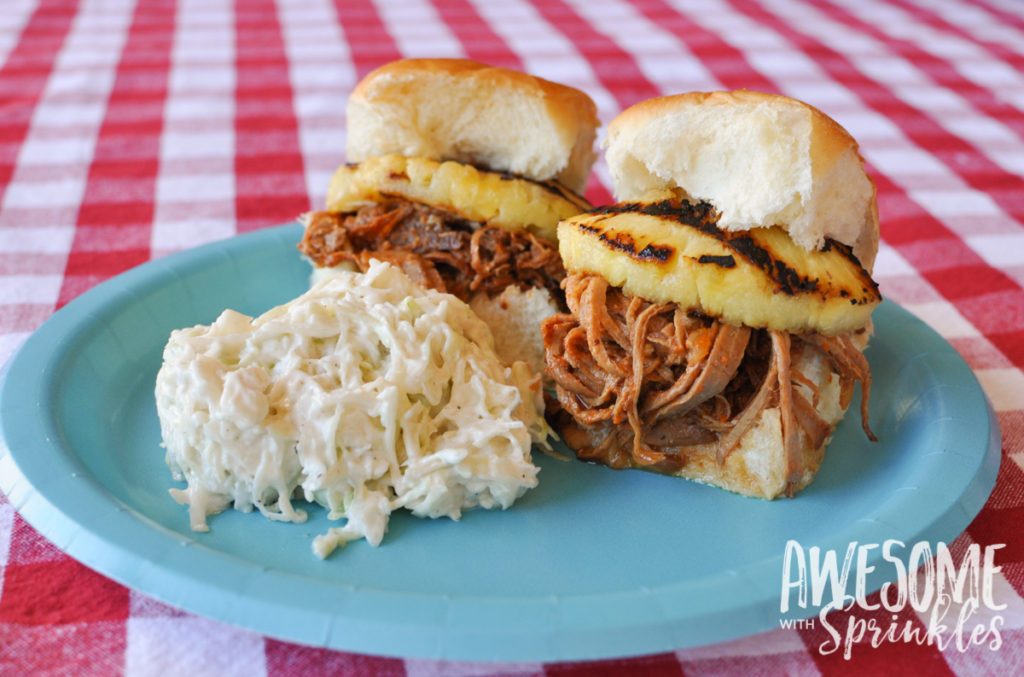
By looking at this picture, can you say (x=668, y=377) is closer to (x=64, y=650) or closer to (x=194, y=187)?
(x=64, y=650)

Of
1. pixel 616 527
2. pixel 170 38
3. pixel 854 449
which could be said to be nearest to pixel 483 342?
pixel 616 527

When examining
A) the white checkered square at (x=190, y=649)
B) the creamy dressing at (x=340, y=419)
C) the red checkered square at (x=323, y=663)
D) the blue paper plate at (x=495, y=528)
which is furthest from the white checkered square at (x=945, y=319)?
the white checkered square at (x=190, y=649)

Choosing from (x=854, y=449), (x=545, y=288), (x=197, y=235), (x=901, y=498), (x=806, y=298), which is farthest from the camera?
(x=197, y=235)

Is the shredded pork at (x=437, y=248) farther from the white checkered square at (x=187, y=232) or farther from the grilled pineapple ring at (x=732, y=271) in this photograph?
the white checkered square at (x=187, y=232)

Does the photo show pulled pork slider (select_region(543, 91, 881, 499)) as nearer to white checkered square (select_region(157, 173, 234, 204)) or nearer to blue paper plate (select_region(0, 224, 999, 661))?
blue paper plate (select_region(0, 224, 999, 661))

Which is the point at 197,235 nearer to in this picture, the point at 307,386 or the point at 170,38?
the point at 307,386

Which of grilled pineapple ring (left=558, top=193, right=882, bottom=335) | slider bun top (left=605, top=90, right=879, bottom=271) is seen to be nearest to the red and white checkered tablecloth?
grilled pineapple ring (left=558, top=193, right=882, bottom=335)
